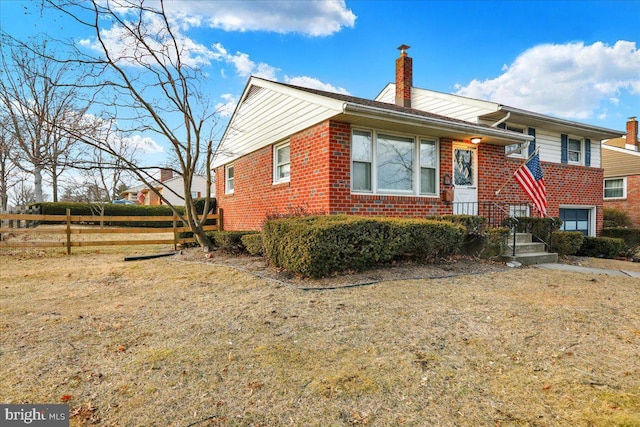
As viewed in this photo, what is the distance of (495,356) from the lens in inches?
107

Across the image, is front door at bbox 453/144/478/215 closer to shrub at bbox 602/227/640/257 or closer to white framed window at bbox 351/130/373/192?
white framed window at bbox 351/130/373/192

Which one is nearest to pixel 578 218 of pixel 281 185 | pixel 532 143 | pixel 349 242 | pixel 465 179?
pixel 532 143

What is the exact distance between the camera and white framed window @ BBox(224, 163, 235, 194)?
13.6 metres

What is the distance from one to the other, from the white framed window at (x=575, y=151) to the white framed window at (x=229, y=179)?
43.7 feet

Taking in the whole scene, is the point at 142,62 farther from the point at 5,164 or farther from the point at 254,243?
the point at 5,164

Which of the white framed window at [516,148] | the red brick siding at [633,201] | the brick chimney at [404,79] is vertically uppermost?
the brick chimney at [404,79]

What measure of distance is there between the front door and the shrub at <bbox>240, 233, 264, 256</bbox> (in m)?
5.36

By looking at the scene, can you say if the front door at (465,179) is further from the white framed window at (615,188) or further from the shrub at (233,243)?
the white framed window at (615,188)

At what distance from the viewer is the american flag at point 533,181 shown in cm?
856

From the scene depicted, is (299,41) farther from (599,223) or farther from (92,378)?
(599,223)

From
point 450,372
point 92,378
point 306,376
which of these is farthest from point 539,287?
point 92,378

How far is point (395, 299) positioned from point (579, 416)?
2.41 meters

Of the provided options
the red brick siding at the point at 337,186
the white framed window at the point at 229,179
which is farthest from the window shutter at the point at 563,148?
the white framed window at the point at 229,179

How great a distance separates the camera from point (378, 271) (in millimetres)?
5719
